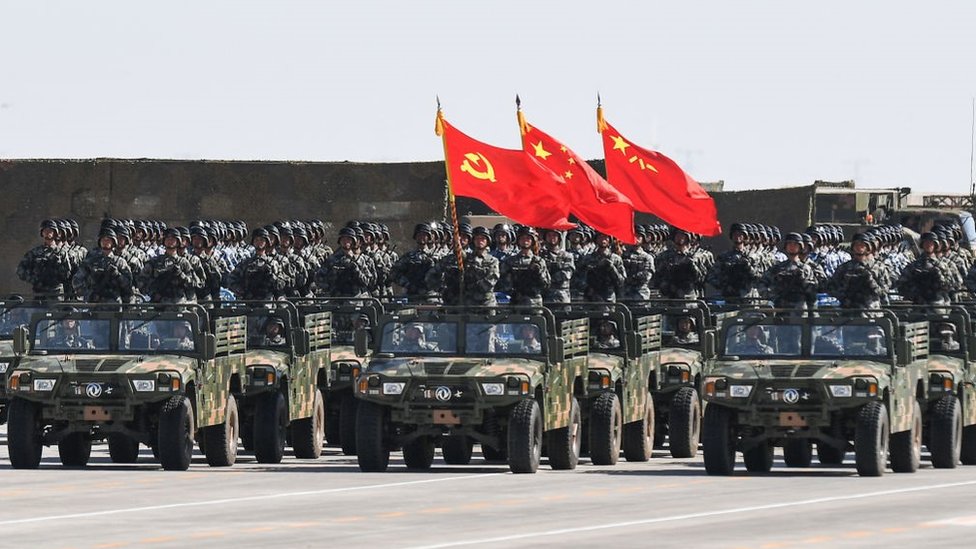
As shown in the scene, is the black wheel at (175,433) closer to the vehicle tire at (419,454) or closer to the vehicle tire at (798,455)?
the vehicle tire at (419,454)

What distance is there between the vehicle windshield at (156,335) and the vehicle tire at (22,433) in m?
1.29

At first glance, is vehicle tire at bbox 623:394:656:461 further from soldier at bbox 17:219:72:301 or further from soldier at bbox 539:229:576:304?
soldier at bbox 17:219:72:301

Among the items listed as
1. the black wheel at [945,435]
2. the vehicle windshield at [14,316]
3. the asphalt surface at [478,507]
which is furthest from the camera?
the vehicle windshield at [14,316]

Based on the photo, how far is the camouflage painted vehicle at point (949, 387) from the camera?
25.7 metres

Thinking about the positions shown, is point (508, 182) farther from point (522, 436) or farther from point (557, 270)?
point (522, 436)

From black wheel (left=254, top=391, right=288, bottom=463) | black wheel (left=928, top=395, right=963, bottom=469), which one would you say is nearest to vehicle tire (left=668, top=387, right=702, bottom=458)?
black wheel (left=928, top=395, right=963, bottom=469)

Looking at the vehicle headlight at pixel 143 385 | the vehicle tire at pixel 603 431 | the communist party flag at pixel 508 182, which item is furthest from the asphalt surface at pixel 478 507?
the communist party flag at pixel 508 182

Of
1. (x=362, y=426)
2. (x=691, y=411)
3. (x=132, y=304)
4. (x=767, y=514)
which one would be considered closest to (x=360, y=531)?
(x=767, y=514)

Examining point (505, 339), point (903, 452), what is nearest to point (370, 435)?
point (505, 339)

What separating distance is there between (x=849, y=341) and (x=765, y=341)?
0.79 metres

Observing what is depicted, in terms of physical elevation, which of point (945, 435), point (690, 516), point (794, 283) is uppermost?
point (794, 283)

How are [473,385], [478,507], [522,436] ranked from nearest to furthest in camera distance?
[478,507], [522,436], [473,385]

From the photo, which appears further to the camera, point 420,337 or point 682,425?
point 682,425

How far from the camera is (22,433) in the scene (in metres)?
25.0
